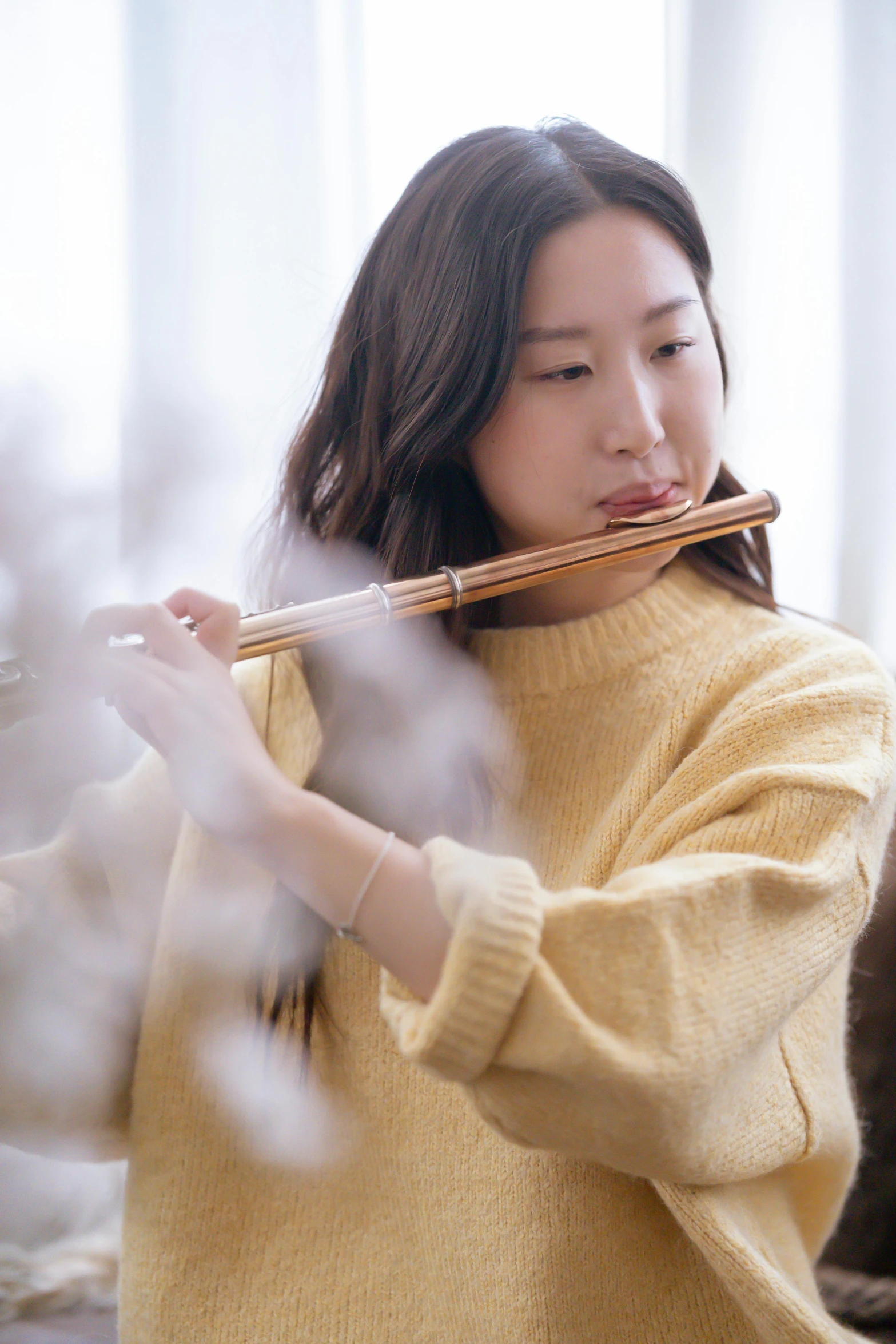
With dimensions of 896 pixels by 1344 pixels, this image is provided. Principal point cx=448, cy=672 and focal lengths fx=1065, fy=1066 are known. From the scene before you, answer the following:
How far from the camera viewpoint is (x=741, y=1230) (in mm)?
574

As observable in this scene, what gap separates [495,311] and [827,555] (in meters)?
0.59

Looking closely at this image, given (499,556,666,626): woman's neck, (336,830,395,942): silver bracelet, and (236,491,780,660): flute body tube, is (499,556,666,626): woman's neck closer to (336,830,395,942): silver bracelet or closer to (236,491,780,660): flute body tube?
(236,491,780,660): flute body tube

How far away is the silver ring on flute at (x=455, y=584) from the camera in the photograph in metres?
0.60

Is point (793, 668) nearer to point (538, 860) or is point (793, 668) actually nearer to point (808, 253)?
point (538, 860)

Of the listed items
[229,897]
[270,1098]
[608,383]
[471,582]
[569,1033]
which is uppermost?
[608,383]

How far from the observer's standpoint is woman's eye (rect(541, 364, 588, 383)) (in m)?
0.63

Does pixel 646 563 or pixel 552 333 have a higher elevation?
pixel 552 333

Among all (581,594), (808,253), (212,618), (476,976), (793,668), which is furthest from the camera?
(808,253)

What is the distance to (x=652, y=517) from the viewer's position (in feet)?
2.11

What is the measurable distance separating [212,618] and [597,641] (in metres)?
0.27

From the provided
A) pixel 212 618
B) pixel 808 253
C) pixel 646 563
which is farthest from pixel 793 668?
pixel 808 253

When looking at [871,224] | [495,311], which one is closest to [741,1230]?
[495,311]

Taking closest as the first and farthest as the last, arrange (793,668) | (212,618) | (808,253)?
(212,618), (793,668), (808,253)

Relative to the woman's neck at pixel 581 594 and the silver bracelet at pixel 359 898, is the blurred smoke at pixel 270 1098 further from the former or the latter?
the woman's neck at pixel 581 594
